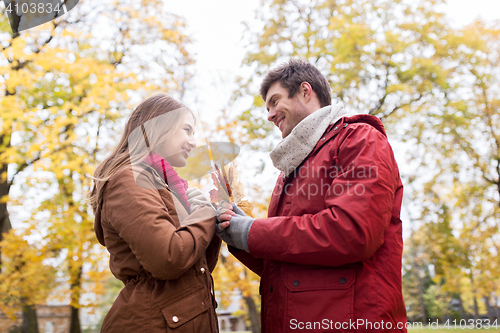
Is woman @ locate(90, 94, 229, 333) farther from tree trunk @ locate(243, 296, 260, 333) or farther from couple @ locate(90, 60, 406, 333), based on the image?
tree trunk @ locate(243, 296, 260, 333)

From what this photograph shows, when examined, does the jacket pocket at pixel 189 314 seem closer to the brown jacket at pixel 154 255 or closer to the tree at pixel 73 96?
the brown jacket at pixel 154 255

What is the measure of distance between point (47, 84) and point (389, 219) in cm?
607

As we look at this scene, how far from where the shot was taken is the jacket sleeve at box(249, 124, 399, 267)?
A: 150cm

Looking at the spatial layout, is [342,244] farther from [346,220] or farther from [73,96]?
[73,96]

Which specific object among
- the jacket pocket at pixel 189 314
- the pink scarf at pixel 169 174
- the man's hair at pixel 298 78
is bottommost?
the jacket pocket at pixel 189 314

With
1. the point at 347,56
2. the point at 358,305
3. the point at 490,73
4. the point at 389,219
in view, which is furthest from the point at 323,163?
the point at 490,73

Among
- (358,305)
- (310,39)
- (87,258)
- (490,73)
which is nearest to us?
(358,305)

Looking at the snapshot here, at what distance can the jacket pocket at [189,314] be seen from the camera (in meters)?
1.61

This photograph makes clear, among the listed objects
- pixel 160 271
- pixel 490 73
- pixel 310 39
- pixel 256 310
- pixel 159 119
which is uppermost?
pixel 310 39

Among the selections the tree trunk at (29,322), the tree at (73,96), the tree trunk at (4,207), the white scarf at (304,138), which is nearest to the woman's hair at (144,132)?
the white scarf at (304,138)

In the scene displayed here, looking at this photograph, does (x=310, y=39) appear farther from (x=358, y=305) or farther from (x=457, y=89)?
(x=358, y=305)

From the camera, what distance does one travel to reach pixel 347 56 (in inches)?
265

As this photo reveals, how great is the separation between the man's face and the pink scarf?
0.73 metres

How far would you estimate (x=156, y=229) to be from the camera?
154 cm
